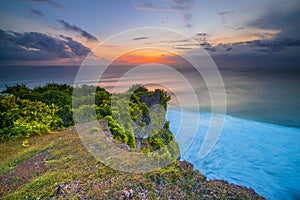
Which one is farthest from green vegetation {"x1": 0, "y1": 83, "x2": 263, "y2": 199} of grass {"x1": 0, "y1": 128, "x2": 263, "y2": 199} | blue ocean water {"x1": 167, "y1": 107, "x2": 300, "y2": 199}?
blue ocean water {"x1": 167, "y1": 107, "x2": 300, "y2": 199}

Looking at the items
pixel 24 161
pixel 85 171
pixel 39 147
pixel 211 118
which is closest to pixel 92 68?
pixel 39 147

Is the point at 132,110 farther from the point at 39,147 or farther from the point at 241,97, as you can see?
the point at 241,97

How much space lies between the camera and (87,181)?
11.0ft

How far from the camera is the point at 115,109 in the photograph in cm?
769

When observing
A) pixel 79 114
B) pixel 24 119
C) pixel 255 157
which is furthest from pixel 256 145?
pixel 24 119

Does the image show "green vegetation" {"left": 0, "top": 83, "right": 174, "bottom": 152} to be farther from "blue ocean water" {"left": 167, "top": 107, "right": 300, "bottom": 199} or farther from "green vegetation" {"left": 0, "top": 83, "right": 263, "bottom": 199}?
"blue ocean water" {"left": 167, "top": 107, "right": 300, "bottom": 199}

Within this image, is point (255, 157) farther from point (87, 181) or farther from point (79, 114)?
point (87, 181)

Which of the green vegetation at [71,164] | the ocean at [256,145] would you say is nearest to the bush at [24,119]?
the green vegetation at [71,164]

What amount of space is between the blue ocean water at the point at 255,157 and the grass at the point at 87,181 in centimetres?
740

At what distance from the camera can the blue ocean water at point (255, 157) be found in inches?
384

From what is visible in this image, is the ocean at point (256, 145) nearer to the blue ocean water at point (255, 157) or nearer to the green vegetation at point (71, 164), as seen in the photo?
the blue ocean water at point (255, 157)

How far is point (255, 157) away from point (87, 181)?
13311mm

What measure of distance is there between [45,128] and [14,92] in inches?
165

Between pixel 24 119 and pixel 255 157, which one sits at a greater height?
pixel 24 119
